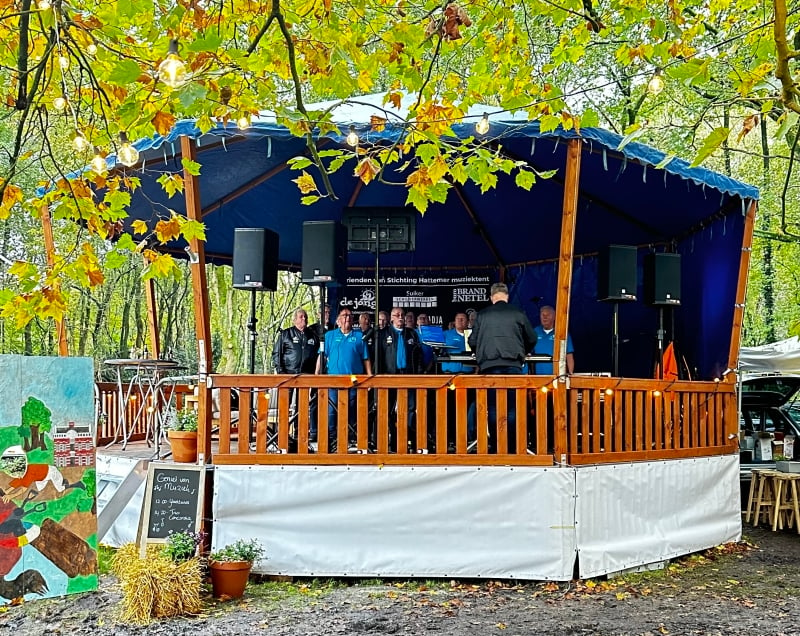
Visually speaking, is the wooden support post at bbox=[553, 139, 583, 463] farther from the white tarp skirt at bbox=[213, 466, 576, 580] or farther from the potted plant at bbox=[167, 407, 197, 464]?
the potted plant at bbox=[167, 407, 197, 464]

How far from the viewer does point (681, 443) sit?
7.54m

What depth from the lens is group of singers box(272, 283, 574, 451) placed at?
261 inches

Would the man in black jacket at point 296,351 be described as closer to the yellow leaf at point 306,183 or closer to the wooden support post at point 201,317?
the wooden support post at point 201,317

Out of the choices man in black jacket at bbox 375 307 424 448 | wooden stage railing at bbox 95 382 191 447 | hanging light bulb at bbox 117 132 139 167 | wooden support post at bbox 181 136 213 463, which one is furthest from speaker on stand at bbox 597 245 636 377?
hanging light bulb at bbox 117 132 139 167

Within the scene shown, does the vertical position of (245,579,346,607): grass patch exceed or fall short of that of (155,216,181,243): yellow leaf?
it falls short

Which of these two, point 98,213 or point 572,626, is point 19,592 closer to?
point 98,213

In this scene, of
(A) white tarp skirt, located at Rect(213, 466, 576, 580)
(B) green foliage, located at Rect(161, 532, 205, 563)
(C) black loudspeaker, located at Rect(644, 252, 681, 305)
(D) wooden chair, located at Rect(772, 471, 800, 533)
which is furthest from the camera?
(D) wooden chair, located at Rect(772, 471, 800, 533)

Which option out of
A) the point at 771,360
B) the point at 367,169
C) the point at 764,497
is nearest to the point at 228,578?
the point at 367,169

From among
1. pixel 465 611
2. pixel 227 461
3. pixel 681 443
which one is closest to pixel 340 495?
pixel 227 461

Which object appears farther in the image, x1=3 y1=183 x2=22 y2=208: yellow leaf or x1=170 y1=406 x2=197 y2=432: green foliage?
x1=170 y1=406 x2=197 y2=432: green foliage

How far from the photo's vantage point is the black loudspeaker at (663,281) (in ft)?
25.9

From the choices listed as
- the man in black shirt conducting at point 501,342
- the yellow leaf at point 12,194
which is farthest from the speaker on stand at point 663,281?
the yellow leaf at point 12,194

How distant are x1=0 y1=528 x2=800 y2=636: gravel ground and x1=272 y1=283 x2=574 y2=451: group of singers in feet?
4.95

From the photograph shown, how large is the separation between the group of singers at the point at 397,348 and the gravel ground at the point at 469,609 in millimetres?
1509
